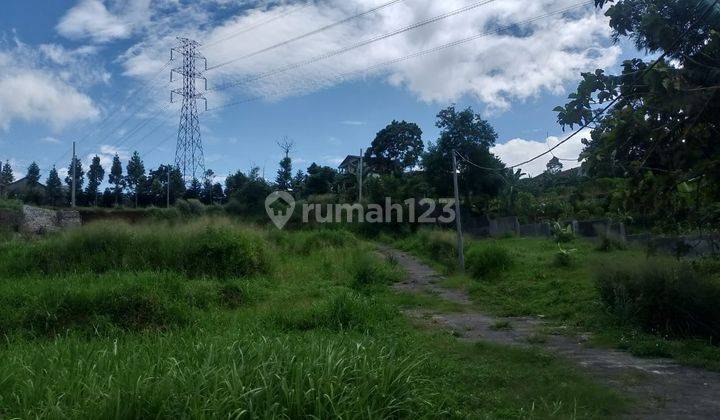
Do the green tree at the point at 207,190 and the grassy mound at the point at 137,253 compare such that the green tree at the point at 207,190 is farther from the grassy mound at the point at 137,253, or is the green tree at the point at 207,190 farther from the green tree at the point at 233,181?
the grassy mound at the point at 137,253

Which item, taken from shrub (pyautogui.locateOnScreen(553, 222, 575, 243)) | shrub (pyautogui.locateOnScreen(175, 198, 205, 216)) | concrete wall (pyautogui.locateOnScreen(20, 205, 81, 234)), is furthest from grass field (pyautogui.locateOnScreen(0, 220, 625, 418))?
shrub (pyautogui.locateOnScreen(175, 198, 205, 216))

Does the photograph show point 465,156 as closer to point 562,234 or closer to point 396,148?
point 562,234

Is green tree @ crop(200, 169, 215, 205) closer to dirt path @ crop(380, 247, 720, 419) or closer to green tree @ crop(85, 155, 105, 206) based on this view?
green tree @ crop(85, 155, 105, 206)

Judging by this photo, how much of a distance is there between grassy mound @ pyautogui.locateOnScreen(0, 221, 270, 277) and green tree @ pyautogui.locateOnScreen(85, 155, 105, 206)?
3069cm

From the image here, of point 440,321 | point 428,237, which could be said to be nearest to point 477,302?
point 440,321

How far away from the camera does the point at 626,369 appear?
588 centimetres

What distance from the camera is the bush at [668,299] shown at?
7.77 meters

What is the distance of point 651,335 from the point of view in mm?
7703

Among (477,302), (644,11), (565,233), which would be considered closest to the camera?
(644,11)

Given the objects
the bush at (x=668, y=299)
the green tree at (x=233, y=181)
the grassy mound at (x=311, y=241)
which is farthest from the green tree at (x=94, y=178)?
the bush at (x=668, y=299)

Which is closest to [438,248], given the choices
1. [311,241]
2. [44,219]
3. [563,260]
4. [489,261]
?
[311,241]

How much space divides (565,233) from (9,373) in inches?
709

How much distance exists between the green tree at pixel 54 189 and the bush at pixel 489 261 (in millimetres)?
35563

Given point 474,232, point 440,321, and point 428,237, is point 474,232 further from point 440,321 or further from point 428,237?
point 440,321
